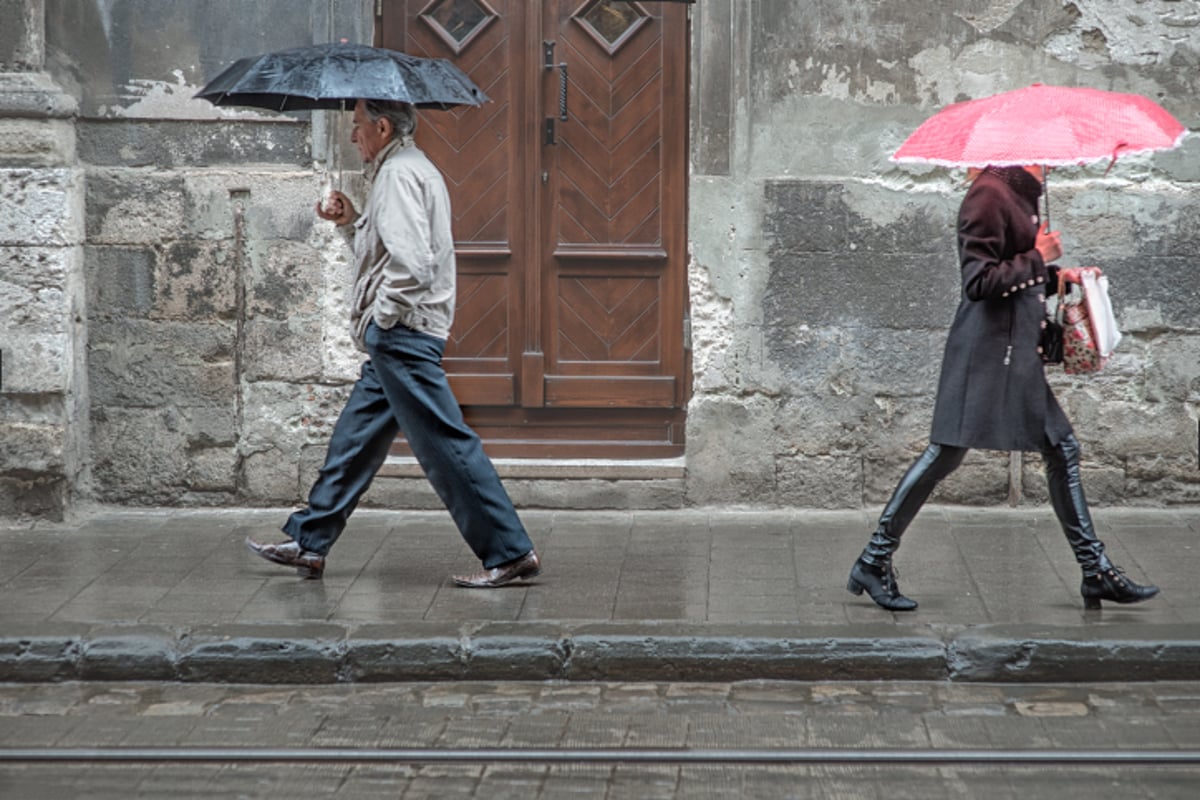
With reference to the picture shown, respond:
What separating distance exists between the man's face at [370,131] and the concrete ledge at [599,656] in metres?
1.90

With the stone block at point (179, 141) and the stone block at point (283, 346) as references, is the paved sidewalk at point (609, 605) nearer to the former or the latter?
the stone block at point (283, 346)

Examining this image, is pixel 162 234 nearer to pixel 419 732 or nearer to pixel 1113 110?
pixel 419 732

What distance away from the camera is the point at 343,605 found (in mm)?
6484

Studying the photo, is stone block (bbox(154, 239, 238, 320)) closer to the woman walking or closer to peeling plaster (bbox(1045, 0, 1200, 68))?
the woman walking

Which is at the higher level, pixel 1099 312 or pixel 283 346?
pixel 1099 312

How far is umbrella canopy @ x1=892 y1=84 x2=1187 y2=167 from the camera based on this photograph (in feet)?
18.9

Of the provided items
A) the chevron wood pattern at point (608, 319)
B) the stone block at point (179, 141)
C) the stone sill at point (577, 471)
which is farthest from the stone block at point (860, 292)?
the stone block at point (179, 141)

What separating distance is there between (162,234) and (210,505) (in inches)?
50.9

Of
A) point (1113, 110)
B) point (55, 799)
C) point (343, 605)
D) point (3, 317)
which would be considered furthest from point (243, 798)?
point (3, 317)

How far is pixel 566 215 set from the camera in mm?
8305

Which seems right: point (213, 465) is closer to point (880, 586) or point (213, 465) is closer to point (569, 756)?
point (880, 586)

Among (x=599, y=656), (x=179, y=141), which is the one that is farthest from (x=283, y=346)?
(x=599, y=656)

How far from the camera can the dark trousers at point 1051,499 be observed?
6266 mm

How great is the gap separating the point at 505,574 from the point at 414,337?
37.8 inches
